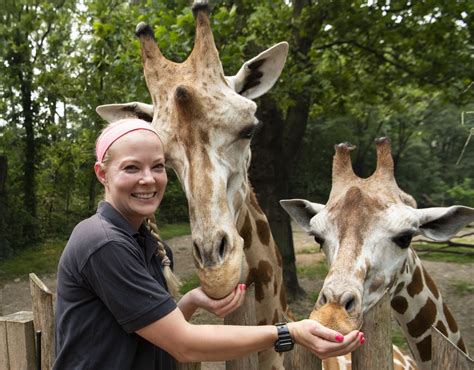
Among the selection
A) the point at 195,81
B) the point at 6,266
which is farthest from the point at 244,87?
the point at 6,266

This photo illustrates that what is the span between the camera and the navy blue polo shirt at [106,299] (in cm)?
146

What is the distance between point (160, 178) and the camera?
1.69 metres

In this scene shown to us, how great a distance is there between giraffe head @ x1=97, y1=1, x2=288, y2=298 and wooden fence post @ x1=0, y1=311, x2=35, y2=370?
1.01m

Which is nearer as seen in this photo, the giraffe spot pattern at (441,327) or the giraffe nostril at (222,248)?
the giraffe nostril at (222,248)

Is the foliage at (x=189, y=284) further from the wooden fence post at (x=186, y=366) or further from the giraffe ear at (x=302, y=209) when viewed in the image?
the wooden fence post at (x=186, y=366)

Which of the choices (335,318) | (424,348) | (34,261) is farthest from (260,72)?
(34,261)

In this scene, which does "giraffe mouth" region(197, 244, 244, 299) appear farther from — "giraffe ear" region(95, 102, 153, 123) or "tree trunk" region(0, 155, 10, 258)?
"tree trunk" region(0, 155, 10, 258)

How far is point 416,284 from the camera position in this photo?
9.11ft

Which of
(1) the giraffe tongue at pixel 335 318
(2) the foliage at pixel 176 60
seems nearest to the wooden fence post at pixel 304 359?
(1) the giraffe tongue at pixel 335 318

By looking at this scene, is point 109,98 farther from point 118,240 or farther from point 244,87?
point 118,240

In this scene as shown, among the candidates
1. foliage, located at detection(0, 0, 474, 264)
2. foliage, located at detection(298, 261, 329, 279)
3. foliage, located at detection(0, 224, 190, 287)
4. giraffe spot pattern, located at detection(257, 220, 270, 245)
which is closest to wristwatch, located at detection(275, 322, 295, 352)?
giraffe spot pattern, located at detection(257, 220, 270, 245)

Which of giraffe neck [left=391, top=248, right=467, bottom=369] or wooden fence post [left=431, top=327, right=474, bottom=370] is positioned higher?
wooden fence post [left=431, top=327, right=474, bottom=370]

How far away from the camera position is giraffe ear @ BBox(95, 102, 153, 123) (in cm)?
259

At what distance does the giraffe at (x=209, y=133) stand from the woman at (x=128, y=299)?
10.9 inches
